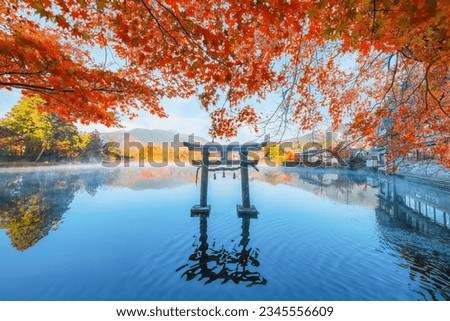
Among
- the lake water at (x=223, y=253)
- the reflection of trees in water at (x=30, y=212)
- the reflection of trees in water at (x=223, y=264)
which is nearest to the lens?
the lake water at (x=223, y=253)

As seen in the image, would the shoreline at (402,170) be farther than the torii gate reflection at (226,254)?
Yes

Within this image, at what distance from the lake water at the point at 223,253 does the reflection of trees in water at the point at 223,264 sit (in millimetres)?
33

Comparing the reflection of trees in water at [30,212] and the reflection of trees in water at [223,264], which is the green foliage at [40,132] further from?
the reflection of trees in water at [223,264]

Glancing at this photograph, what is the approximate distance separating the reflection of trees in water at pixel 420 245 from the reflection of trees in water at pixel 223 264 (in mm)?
3959

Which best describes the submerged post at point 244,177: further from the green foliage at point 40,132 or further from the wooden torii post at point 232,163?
the green foliage at point 40,132

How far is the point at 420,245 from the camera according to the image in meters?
7.56

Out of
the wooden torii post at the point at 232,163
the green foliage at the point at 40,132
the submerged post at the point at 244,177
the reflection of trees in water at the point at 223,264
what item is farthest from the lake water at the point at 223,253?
the green foliage at the point at 40,132

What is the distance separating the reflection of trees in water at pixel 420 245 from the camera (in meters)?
5.27

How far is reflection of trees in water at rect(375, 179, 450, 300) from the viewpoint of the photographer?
527 cm

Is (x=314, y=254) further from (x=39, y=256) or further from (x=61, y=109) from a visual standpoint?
(x=61, y=109)

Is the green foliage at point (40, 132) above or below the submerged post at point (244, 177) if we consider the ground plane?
above

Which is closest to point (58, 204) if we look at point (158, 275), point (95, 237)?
point (95, 237)

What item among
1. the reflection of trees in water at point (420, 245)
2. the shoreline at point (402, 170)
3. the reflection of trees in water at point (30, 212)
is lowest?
the reflection of trees in water at point (420, 245)

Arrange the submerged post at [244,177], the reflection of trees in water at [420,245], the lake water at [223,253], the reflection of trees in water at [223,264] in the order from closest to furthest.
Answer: the lake water at [223,253], the reflection of trees in water at [420,245], the reflection of trees in water at [223,264], the submerged post at [244,177]
